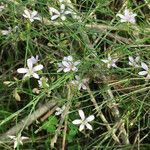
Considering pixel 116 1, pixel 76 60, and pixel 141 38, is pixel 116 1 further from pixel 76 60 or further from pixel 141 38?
pixel 76 60

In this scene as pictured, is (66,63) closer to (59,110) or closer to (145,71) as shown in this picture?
(59,110)

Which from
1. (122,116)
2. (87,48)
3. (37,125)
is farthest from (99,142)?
(87,48)

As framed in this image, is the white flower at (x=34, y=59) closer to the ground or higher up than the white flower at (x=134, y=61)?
higher up

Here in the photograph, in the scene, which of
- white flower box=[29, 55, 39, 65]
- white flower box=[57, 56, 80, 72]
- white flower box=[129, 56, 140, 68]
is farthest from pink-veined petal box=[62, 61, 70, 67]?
white flower box=[129, 56, 140, 68]

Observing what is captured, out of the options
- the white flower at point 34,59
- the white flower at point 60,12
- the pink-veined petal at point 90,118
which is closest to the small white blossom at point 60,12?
the white flower at point 60,12

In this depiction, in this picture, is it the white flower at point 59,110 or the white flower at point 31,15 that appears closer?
the white flower at point 59,110

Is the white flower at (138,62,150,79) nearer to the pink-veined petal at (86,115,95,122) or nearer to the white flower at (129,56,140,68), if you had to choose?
the white flower at (129,56,140,68)

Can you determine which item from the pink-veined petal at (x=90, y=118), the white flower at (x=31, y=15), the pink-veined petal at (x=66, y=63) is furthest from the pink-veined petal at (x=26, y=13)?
the pink-veined petal at (x=90, y=118)

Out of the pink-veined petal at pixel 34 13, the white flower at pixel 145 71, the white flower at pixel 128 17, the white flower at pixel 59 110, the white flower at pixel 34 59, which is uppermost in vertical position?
the pink-veined petal at pixel 34 13

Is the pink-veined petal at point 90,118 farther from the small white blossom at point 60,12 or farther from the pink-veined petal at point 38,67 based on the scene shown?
the small white blossom at point 60,12

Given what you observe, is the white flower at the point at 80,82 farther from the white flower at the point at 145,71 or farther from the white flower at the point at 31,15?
the white flower at the point at 31,15
